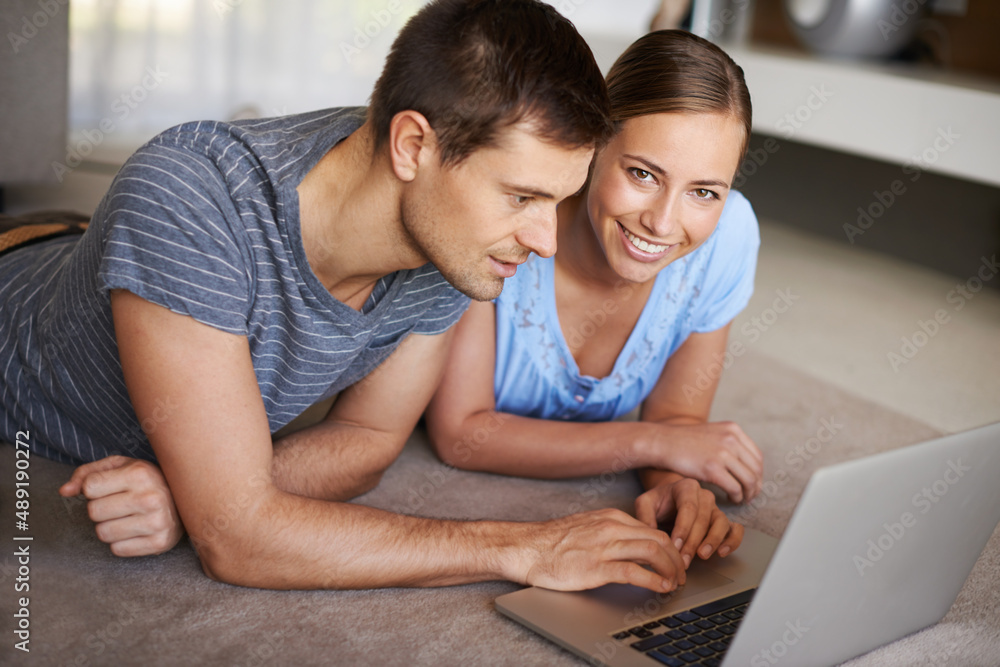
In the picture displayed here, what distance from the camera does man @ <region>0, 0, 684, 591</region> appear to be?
925 mm

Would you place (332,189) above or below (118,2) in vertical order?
above

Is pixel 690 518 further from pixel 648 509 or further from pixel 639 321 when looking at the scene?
pixel 639 321

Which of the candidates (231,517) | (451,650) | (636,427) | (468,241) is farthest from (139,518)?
(636,427)

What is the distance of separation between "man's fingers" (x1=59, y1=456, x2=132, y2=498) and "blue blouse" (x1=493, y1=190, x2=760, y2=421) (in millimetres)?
564

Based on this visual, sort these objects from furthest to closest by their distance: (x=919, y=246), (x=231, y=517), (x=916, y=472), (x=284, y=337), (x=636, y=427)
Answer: (x=919, y=246), (x=636, y=427), (x=284, y=337), (x=231, y=517), (x=916, y=472)

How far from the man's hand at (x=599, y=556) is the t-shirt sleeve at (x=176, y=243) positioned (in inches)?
16.0

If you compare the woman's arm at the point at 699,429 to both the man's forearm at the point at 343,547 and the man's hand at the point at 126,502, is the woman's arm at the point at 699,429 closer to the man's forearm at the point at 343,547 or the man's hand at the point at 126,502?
the man's forearm at the point at 343,547

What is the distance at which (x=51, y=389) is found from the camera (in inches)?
46.4

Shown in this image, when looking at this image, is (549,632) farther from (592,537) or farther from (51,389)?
(51,389)

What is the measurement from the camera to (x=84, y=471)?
1.01m

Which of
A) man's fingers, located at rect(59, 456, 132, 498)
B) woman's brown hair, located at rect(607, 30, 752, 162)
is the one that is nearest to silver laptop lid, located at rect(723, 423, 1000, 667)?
woman's brown hair, located at rect(607, 30, 752, 162)

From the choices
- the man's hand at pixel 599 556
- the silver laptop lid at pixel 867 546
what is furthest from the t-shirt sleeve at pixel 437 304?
the silver laptop lid at pixel 867 546

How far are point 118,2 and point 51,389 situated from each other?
244 cm

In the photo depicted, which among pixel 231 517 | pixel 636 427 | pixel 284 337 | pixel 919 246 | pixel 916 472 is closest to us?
pixel 916 472
